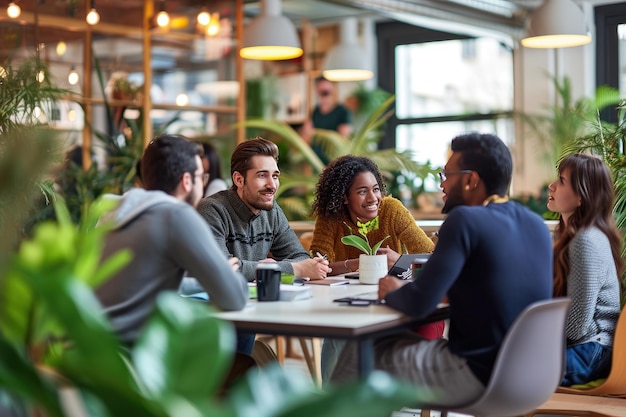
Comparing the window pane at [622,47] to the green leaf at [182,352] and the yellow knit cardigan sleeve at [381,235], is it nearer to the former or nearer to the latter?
the yellow knit cardigan sleeve at [381,235]

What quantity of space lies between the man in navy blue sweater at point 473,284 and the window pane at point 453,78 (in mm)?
7692

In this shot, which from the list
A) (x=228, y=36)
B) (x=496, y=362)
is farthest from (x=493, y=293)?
(x=228, y=36)

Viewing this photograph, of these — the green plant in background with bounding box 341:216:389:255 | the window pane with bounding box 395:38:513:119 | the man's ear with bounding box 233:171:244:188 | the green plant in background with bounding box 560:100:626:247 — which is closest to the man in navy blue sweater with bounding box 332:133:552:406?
the green plant in background with bounding box 341:216:389:255

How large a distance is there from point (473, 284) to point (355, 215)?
1385mm

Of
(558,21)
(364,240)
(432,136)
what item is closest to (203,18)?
(432,136)

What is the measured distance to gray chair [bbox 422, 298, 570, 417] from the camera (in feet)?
8.13

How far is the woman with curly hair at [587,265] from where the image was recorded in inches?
121

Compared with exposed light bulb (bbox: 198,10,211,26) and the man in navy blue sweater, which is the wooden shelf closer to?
exposed light bulb (bbox: 198,10,211,26)

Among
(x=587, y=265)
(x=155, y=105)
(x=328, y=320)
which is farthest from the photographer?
(x=155, y=105)

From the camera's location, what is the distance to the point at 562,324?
2.62 meters

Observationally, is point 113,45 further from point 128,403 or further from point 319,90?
point 128,403

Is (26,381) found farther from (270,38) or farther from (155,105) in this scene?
(155,105)

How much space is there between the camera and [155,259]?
2.48 m

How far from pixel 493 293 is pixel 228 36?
6760mm
